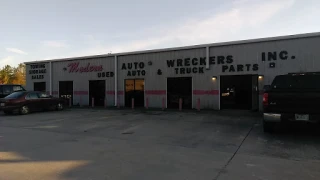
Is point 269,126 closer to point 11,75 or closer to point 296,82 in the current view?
point 296,82

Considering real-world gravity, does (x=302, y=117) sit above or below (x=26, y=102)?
below

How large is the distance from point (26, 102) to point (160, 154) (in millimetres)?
13428

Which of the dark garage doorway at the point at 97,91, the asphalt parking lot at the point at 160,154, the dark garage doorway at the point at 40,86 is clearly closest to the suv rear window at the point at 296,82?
the asphalt parking lot at the point at 160,154

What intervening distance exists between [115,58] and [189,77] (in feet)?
22.3

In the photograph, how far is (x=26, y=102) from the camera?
16.5m

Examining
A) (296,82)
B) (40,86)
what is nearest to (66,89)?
(40,86)

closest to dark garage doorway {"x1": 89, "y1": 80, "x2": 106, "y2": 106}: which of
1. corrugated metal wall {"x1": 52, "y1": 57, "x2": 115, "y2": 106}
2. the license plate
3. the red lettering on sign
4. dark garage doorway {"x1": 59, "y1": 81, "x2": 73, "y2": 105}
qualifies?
corrugated metal wall {"x1": 52, "y1": 57, "x2": 115, "y2": 106}

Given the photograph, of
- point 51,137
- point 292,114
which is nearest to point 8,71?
point 51,137

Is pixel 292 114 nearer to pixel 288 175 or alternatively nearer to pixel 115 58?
pixel 288 175

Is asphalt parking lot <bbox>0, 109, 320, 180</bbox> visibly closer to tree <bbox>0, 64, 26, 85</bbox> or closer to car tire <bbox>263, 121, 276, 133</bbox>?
car tire <bbox>263, 121, 276, 133</bbox>

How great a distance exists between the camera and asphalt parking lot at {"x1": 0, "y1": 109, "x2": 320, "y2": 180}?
15.8 ft

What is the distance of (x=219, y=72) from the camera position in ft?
56.5

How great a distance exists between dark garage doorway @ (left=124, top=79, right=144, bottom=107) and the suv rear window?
41.4ft

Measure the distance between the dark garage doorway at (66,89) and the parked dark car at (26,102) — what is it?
5465mm
